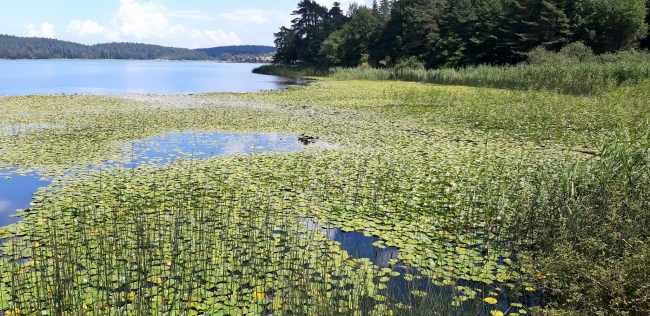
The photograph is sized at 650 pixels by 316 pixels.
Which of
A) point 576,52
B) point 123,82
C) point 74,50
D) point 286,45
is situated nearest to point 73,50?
point 74,50

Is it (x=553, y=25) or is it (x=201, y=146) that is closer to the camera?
(x=201, y=146)

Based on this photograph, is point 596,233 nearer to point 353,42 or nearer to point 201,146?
point 201,146

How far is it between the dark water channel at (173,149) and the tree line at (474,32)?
25.3 metres

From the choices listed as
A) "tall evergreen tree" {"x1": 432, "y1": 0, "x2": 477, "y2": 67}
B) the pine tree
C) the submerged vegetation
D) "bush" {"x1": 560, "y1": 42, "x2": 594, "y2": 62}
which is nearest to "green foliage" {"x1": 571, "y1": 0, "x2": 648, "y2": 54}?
the pine tree

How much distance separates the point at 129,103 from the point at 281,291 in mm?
16095

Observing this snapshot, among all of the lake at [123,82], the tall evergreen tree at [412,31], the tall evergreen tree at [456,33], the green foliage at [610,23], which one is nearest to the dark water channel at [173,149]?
the lake at [123,82]

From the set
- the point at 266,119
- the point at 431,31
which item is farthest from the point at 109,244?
the point at 431,31

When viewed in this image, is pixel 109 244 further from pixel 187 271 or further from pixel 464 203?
pixel 464 203

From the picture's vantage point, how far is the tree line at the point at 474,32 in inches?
1203

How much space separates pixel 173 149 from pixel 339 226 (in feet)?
17.6

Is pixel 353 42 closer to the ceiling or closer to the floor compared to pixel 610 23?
closer to the ceiling

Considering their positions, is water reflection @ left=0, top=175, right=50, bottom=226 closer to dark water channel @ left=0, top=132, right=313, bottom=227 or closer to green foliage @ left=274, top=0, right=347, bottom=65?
dark water channel @ left=0, top=132, right=313, bottom=227

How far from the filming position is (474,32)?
38.7m

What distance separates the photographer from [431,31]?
43031mm
